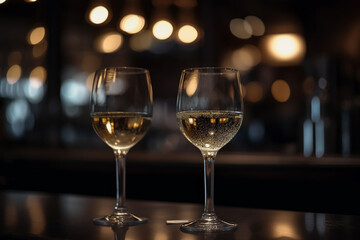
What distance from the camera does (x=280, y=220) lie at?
2.70ft

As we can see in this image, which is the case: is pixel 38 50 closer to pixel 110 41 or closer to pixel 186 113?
pixel 110 41

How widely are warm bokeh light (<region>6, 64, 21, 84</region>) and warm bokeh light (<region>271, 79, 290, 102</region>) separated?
303 centimetres

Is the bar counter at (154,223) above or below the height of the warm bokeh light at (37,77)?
below

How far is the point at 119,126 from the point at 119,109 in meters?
0.03

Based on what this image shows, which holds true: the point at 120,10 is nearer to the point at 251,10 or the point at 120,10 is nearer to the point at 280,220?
the point at 251,10

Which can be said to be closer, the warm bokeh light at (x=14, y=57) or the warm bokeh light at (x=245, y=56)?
the warm bokeh light at (x=245, y=56)

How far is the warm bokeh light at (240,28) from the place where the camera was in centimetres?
504

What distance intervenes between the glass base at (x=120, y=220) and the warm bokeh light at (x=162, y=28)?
151 inches

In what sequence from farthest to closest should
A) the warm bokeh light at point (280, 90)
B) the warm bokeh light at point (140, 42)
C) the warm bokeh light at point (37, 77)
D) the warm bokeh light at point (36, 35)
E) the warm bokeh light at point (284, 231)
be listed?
1. the warm bokeh light at point (37, 77)
2. the warm bokeh light at point (36, 35)
3. the warm bokeh light at point (140, 42)
4. the warm bokeh light at point (280, 90)
5. the warm bokeh light at point (284, 231)

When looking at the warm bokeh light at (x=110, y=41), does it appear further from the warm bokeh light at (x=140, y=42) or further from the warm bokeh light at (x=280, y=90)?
the warm bokeh light at (x=280, y=90)

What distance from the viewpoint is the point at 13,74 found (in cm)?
600

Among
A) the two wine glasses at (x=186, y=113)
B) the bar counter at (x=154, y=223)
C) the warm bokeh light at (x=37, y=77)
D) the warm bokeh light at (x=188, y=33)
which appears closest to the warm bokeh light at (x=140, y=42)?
the warm bokeh light at (x=188, y=33)

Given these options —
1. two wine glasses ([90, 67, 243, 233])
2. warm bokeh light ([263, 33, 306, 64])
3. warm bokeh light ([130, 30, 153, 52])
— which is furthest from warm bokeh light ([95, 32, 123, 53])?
two wine glasses ([90, 67, 243, 233])

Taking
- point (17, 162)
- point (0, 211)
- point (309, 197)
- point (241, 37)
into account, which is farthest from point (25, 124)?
point (0, 211)
